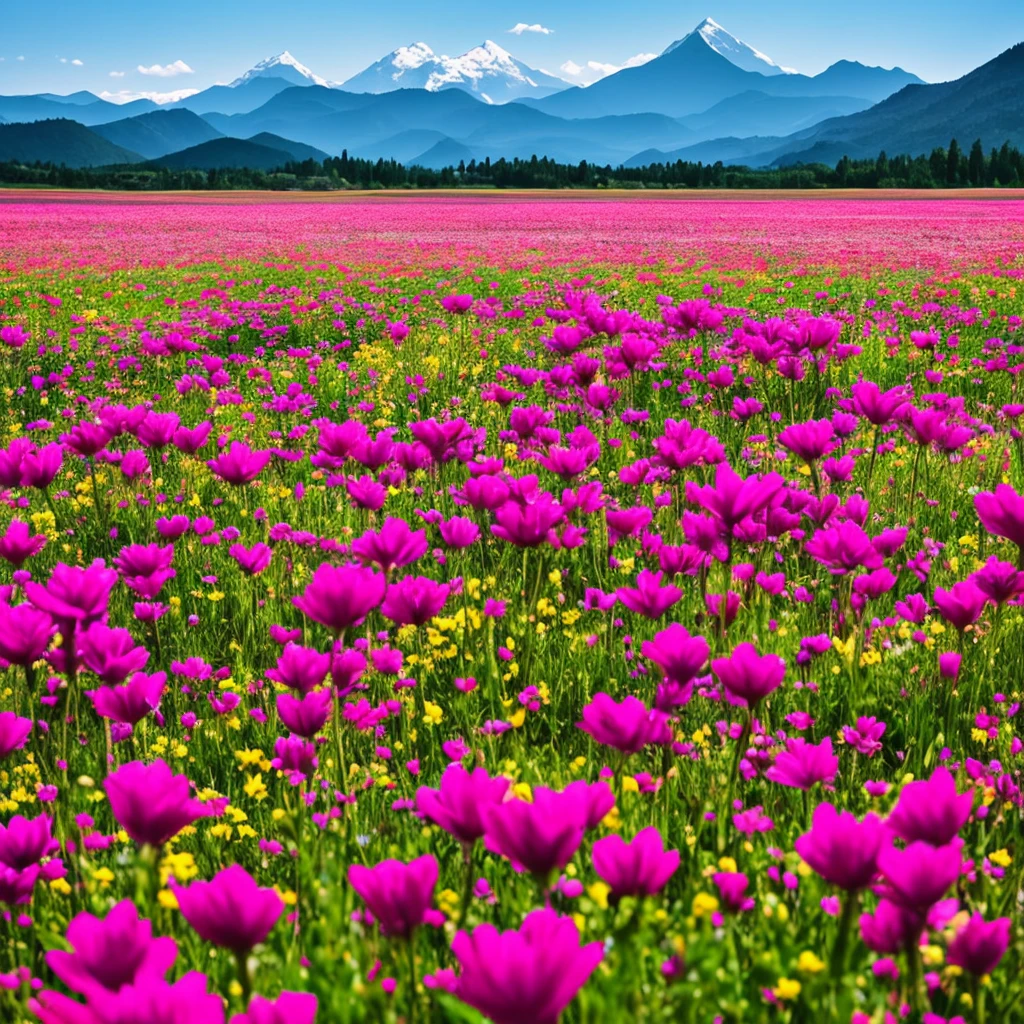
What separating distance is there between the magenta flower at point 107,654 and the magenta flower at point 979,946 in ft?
5.91

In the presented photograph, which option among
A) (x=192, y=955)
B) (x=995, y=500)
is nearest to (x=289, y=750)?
(x=192, y=955)

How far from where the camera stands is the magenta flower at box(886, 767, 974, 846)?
54.4 inches

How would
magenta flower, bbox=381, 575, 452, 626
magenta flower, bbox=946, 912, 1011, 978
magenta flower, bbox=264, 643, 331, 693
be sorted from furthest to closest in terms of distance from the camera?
magenta flower, bbox=381, 575, 452, 626, magenta flower, bbox=264, 643, 331, 693, magenta flower, bbox=946, 912, 1011, 978

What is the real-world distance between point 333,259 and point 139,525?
18.0 meters

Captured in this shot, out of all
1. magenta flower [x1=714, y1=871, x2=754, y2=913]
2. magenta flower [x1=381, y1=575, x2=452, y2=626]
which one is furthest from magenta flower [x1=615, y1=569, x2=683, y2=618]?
magenta flower [x1=714, y1=871, x2=754, y2=913]

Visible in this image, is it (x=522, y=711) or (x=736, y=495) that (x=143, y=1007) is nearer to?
(x=522, y=711)

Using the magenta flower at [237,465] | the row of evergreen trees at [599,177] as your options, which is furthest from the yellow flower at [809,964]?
the row of evergreen trees at [599,177]

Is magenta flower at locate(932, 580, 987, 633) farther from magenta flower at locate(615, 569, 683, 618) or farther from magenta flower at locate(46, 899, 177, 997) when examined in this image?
magenta flower at locate(46, 899, 177, 997)

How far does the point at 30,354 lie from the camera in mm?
9227

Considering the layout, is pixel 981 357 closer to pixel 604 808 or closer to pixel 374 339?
pixel 374 339

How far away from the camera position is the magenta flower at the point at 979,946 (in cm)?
135

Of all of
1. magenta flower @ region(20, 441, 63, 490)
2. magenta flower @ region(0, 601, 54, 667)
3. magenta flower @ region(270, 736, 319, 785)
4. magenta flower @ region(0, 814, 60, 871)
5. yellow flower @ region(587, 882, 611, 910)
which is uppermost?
magenta flower @ region(20, 441, 63, 490)

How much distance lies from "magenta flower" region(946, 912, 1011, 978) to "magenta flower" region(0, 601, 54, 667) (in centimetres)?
189

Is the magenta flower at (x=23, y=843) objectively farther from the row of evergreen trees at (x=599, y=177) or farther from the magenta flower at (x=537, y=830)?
the row of evergreen trees at (x=599, y=177)
